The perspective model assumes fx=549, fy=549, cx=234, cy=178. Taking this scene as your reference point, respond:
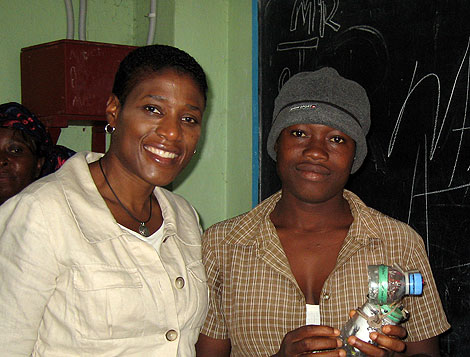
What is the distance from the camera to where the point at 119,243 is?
155 cm

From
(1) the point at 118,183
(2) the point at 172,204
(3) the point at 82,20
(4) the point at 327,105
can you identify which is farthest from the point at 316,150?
(3) the point at 82,20

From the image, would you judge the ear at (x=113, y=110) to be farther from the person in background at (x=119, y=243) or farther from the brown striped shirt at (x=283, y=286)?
the brown striped shirt at (x=283, y=286)

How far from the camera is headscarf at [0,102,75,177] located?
2.54 metres

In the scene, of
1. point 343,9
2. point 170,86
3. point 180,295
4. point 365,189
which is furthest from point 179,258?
point 343,9

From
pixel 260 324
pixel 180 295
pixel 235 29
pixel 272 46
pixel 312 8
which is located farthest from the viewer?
pixel 235 29

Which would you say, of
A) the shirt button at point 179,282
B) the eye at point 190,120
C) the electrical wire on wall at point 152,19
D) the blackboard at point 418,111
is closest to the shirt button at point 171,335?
the shirt button at point 179,282

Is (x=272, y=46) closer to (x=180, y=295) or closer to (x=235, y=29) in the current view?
(x=235, y=29)

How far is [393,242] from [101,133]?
2210 millimetres

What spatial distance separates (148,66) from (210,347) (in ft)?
3.11

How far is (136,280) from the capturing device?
1521 millimetres

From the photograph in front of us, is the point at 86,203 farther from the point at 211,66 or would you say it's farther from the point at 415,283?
the point at 211,66

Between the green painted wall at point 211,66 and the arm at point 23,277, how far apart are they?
1915 millimetres

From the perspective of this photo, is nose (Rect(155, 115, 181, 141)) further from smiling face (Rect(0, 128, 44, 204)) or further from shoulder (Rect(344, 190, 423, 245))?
smiling face (Rect(0, 128, 44, 204))

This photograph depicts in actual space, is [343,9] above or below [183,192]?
above
